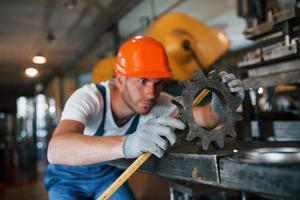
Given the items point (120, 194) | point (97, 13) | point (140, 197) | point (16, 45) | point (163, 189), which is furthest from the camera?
point (16, 45)

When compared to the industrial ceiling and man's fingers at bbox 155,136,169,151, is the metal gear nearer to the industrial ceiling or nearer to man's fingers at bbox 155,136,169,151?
man's fingers at bbox 155,136,169,151

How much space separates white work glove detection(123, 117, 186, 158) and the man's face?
48 centimetres

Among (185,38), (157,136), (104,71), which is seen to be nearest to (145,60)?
(157,136)

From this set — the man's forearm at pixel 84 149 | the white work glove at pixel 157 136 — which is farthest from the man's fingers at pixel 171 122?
the man's forearm at pixel 84 149

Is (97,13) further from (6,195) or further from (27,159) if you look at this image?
(27,159)

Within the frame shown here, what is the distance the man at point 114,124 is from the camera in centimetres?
100

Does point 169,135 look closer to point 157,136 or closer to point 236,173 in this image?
point 157,136

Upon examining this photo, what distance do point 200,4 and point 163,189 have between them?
2.76 meters

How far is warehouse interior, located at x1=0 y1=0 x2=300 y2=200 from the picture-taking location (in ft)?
2.87

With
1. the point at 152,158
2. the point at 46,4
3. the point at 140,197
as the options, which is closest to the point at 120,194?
the point at 152,158


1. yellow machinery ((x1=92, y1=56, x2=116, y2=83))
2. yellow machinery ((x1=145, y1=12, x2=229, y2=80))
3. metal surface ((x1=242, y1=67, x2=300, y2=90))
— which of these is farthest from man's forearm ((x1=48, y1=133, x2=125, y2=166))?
yellow machinery ((x1=92, y1=56, x2=116, y2=83))

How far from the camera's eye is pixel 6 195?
472 centimetres

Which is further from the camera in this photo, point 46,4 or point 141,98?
Result: point 46,4

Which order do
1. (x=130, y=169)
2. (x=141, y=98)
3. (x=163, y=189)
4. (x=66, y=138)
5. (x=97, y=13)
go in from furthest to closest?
1. (x=97, y=13)
2. (x=163, y=189)
3. (x=141, y=98)
4. (x=66, y=138)
5. (x=130, y=169)
